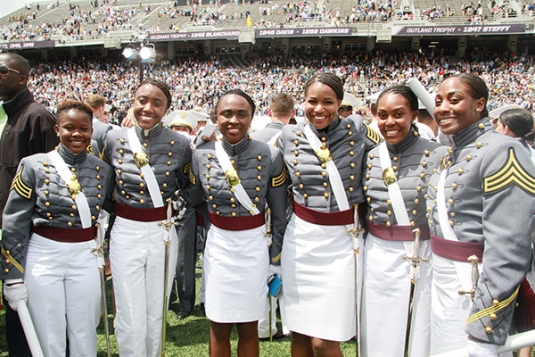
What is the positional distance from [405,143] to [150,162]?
1.79 m

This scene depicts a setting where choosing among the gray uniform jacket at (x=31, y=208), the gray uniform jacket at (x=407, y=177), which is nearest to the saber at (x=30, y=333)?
the gray uniform jacket at (x=31, y=208)

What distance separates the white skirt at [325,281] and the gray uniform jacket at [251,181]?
25 cm

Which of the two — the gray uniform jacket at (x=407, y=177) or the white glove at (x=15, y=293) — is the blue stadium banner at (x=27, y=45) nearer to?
the white glove at (x=15, y=293)

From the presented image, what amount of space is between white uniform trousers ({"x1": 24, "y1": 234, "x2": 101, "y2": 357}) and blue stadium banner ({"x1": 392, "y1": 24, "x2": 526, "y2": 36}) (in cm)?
3310

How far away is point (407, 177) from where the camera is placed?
9.00ft

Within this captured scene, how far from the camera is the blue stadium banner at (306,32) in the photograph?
33.5 metres

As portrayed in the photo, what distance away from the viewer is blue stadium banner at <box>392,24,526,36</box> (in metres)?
30.0

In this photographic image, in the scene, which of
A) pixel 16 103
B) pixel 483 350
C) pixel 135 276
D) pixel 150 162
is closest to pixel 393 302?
pixel 483 350

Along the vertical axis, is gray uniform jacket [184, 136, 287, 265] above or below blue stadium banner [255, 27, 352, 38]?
below

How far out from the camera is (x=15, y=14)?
53312 mm

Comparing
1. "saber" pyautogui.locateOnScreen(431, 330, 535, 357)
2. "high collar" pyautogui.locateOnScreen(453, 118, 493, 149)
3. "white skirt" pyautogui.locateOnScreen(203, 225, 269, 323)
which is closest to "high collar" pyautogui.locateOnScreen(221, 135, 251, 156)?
"white skirt" pyautogui.locateOnScreen(203, 225, 269, 323)

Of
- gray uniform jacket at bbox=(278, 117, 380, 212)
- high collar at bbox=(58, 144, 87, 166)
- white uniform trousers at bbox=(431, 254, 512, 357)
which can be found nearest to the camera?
white uniform trousers at bbox=(431, 254, 512, 357)

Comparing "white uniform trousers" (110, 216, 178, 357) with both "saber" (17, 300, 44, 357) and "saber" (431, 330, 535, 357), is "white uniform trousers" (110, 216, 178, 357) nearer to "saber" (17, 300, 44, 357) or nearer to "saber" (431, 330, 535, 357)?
"saber" (17, 300, 44, 357)

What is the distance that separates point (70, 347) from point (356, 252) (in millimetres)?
2024
